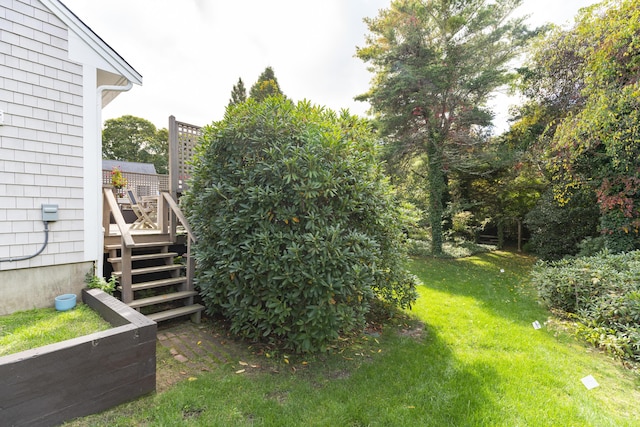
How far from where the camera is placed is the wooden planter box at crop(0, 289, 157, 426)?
182 cm

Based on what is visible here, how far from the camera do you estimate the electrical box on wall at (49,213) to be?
3.22 meters

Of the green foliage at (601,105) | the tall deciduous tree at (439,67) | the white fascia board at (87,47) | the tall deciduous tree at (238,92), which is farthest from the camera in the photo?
the tall deciduous tree at (238,92)

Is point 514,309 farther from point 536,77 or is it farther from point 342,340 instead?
point 536,77

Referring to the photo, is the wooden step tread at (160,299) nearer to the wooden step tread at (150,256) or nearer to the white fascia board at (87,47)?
the wooden step tread at (150,256)

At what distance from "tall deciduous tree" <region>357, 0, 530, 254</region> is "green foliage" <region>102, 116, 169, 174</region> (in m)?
25.6

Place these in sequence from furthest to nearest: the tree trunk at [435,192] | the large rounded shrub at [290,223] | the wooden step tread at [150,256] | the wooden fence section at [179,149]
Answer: the tree trunk at [435,192]
the wooden fence section at [179,149]
the wooden step tread at [150,256]
the large rounded shrub at [290,223]

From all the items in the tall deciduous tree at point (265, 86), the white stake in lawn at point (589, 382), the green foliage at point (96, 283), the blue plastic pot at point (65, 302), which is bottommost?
the white stake in lawn at point (589, 382)

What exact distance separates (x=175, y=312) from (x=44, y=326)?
50.9 inches

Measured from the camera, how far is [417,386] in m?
2.69

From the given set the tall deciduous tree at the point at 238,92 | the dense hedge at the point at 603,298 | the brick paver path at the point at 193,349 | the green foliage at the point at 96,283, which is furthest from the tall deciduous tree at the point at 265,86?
the dense hedge at the point at 603,298

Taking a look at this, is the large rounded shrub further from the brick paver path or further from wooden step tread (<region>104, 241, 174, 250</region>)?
wooden step tread (<region>104, 241, 174, 250</region>)

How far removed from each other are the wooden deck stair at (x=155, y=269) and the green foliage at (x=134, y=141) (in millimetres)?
27785

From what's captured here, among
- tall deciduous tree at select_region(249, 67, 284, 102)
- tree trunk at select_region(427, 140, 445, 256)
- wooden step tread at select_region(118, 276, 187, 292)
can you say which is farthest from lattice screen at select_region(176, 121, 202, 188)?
tall deciduous tree at select_region(249, 67, 284, 102)

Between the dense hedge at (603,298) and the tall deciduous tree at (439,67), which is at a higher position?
the tall deciduous tree at (439,67)
